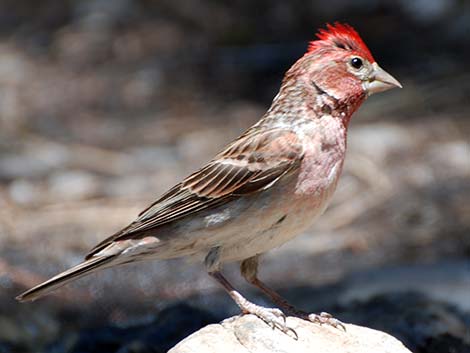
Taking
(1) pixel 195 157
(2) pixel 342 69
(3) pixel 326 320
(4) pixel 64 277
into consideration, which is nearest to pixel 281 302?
(3) pixel 326 320

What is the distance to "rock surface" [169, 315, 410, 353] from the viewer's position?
17.6 ft

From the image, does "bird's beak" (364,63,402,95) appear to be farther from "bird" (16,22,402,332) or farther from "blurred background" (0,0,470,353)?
"blurred background" (0,0,470,353)

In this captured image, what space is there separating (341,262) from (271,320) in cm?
295

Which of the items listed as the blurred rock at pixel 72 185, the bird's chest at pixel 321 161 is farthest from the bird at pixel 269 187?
the blurred rock at pixel 72 185

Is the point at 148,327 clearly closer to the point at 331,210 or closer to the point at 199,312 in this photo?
the point at 199,312

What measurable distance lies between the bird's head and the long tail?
1.52m

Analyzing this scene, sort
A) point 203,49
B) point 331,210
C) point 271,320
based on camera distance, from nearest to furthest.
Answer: point 271,320 → point 331,210 → point 203,49

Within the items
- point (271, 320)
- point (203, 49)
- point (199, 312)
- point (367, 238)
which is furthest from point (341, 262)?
point (203, 49)

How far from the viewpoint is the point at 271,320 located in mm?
5621

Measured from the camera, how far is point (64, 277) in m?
5.86

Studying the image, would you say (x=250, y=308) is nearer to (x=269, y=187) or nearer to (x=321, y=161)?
(x=269, y=187)

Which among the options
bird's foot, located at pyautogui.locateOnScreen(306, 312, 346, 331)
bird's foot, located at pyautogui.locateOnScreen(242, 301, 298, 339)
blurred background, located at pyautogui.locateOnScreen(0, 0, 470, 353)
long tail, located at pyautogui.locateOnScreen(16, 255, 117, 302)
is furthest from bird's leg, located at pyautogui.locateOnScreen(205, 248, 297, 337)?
blurred background, located at pyautogui.locateOnScreen(0, 0, 470, 353)

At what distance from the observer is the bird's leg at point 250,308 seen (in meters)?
5.60

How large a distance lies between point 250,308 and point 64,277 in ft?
3.41
